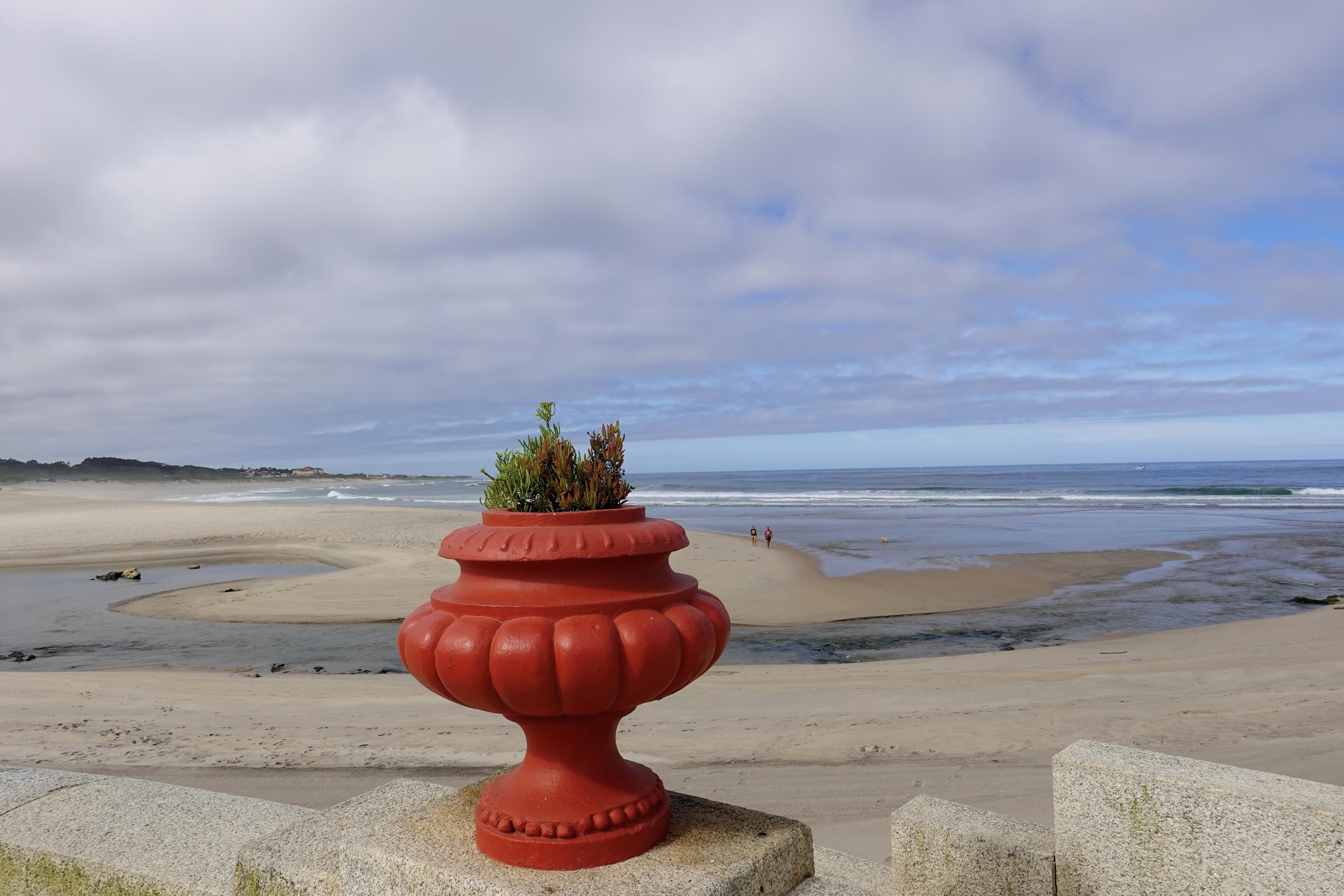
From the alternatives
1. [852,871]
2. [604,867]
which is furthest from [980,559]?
[604,867]

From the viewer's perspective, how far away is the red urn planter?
2.10 meters

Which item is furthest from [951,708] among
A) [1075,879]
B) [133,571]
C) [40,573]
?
[40,573]

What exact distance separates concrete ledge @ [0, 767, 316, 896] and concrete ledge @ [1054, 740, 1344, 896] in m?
2.80

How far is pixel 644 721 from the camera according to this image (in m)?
7.65

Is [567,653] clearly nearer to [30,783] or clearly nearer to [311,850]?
[311,850]

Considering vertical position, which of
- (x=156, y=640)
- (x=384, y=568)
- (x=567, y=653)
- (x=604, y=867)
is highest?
(x=567, y=653)

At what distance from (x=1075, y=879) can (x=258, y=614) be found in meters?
16.2

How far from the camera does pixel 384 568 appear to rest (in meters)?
20.1

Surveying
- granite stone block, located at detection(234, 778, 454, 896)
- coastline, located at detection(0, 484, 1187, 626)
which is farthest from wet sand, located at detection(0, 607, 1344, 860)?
coastline, located at detection(0, 484, 1187, 626)

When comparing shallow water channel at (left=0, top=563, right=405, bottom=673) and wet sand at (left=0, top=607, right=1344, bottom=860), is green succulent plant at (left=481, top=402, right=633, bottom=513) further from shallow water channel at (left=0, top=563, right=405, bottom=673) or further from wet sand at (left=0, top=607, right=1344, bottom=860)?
shallow water channel at (left=0, top=563, right=405, bottom=673)

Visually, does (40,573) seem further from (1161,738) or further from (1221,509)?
(1221,509)

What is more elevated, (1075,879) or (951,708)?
(1075,879)

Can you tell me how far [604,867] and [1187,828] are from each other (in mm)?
1756

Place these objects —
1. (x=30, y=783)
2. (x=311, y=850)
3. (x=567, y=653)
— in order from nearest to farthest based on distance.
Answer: (x=567, y=653)
(x=311, y=850)
(x=30, y=783)
